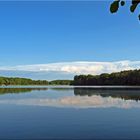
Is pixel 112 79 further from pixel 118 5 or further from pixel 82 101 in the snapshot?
pixel 118 5

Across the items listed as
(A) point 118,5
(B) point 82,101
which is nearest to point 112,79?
(B) point 82,101

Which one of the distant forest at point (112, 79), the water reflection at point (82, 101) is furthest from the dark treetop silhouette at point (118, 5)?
the distant forest at point (112, 79)

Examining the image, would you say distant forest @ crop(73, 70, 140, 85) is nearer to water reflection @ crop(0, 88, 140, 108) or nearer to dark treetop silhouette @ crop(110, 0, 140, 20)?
water reflection @ crop(0, 88, 140, 108)

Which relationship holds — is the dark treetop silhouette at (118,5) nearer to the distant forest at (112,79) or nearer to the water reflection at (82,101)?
the water reflection at (82,101)

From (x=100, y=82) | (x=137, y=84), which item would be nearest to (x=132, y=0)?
(x=137, y=84)

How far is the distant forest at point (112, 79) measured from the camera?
322 feet

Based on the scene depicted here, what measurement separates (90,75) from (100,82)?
12.3 meters

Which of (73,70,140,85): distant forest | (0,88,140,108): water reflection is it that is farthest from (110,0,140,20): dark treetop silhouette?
(73,70,140,85): distant forest

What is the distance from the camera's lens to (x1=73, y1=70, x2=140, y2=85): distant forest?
9819 centimetres

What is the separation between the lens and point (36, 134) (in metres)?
12.3

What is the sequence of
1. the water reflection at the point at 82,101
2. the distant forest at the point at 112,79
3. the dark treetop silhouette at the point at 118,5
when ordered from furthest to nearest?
the distant forest at the point at 112,79 → the water reflection at the point at 82,101 → the dark treetop silhouette at the point at 118,5

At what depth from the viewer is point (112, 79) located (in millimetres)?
113312

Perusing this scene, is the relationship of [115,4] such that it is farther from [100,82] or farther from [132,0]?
[100,82]

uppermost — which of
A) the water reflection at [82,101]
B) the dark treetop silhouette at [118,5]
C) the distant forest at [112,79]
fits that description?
the distant forest at [112,79]
